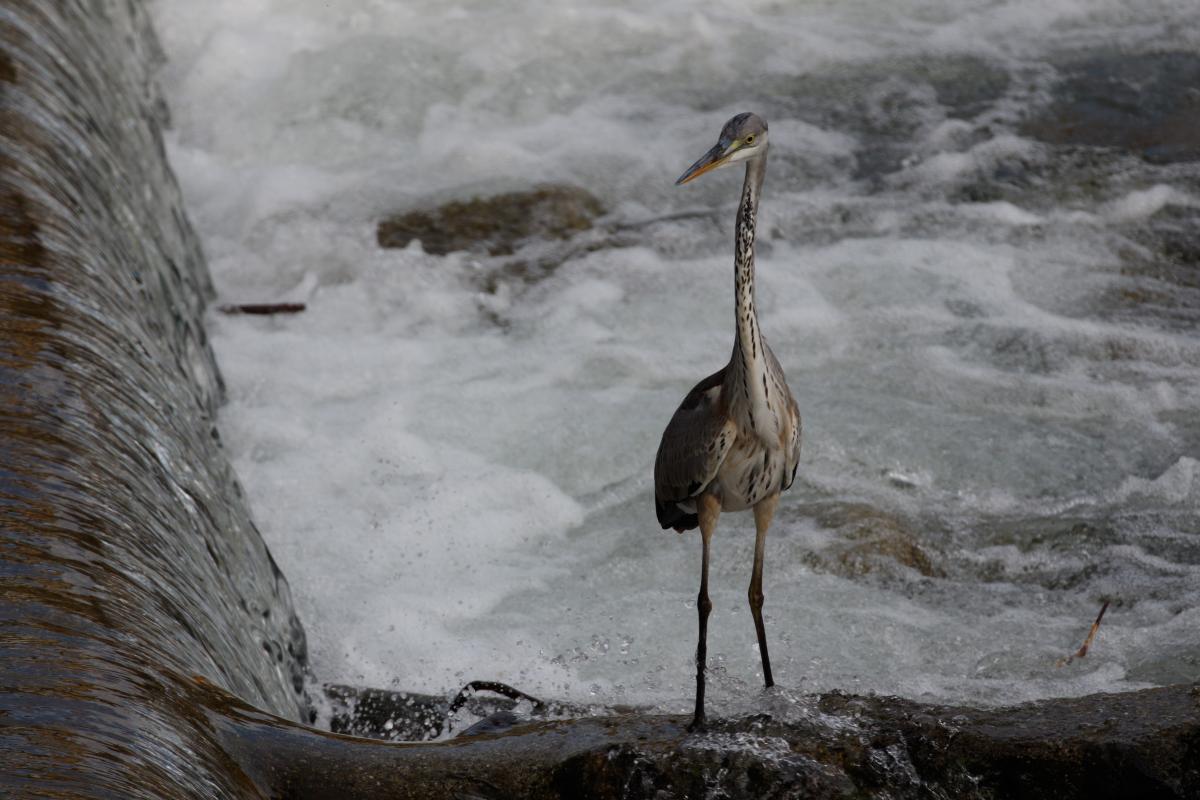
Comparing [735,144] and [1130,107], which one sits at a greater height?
[735,144]

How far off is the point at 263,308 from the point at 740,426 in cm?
382

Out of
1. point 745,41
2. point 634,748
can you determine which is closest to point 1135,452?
point 634,748

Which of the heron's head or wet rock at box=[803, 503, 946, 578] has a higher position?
the heron's head

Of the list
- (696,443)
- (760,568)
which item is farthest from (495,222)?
(696,443)

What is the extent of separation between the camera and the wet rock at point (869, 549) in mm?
4547

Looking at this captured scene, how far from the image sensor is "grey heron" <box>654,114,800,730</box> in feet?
9.98

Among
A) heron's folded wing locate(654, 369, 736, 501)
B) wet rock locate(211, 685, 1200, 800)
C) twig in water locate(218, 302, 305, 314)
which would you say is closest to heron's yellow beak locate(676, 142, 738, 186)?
heron's folded wing locate(654, 369, 736, 501)

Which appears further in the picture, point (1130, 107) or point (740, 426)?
point (1130, 107)

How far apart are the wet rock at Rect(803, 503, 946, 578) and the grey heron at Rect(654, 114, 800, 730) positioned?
1.06 m

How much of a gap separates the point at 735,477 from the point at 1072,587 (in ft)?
5.68

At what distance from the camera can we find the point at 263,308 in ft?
21.4

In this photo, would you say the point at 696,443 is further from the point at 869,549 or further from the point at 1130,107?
the point at 1130,107

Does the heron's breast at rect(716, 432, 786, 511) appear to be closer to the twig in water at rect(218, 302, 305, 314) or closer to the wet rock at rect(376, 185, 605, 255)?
the twig in water at rect(218, 302, 305, 314)

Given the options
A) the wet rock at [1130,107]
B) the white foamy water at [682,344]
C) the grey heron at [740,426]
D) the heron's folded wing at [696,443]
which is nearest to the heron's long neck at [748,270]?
the grey heron at [740,426]
